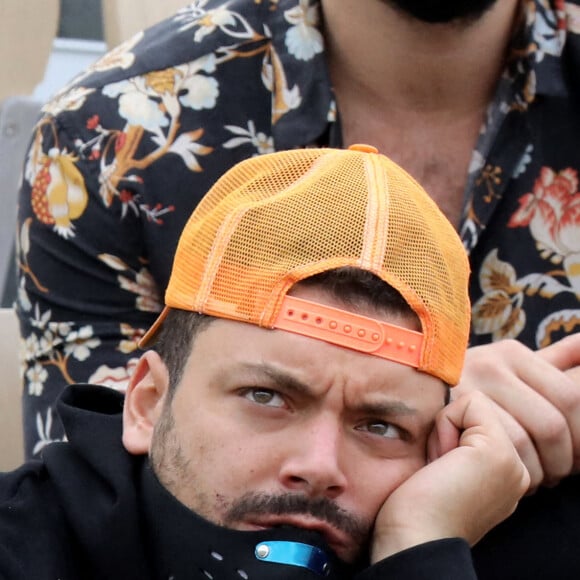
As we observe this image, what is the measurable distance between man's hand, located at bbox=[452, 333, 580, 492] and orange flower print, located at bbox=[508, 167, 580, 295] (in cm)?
49

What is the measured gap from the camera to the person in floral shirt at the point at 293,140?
169 centimetres

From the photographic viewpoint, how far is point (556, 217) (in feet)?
5.76

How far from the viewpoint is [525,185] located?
1.75m

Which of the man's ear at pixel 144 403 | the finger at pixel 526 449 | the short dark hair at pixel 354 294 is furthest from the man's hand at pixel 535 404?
the man's ear at pixel 144 403

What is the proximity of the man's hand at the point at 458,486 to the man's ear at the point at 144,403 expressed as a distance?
0.25 meters

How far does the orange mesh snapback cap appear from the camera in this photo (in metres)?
1.06

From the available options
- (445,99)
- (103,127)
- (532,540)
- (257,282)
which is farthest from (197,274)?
(445,99)

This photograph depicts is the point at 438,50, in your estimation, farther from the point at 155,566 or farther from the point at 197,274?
the point at 155,566

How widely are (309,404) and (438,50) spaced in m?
0.86

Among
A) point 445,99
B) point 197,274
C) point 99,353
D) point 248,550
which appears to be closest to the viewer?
point 248,550

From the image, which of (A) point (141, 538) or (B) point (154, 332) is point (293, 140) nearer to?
(B) point (154, 332)

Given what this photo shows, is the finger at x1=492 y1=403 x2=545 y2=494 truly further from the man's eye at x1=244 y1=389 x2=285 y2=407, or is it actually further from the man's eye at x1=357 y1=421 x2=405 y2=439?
the man's eye at x1=244 y1=389 x2=285 y2=407

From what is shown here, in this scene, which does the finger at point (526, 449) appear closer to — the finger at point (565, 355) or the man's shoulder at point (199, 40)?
the finger at point (565, 355)

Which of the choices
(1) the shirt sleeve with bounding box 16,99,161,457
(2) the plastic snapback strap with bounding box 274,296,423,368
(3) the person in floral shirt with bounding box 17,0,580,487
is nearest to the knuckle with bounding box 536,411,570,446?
(2) the plastic snapback strap with bounding box 274,296,423,368
